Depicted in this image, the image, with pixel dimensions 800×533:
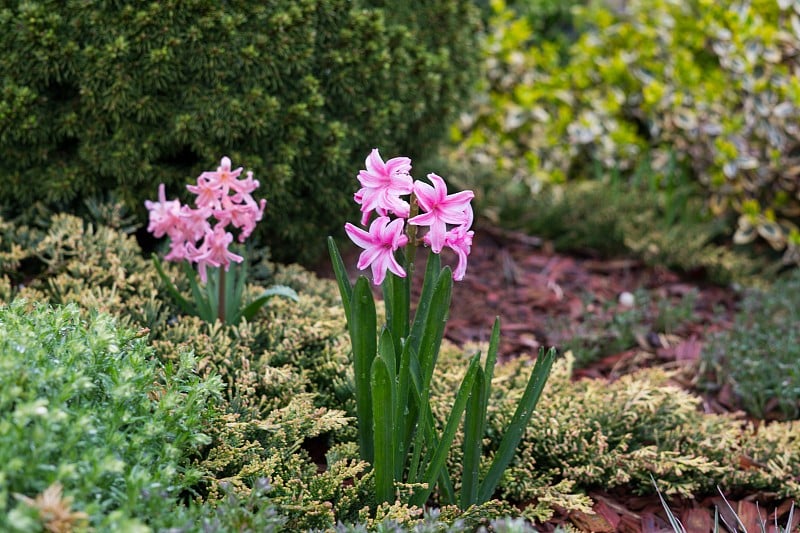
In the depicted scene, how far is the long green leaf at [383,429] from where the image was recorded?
1795 mm

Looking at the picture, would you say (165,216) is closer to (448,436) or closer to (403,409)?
(403,409)

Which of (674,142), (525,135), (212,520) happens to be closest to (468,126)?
(525,135)

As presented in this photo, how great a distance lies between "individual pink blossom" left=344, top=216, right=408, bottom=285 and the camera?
177 centimetres

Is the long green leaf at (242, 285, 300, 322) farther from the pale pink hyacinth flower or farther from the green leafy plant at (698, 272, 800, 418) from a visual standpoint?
the green leafy plant at (698, 272, 800, 418)

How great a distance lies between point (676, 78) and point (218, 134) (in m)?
2.93

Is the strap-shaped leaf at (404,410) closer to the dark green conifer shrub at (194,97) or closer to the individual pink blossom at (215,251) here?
the individual pink blossom at (215,251)

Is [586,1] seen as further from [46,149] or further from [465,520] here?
[465,520]

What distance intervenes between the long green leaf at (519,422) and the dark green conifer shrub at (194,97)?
1.44 m

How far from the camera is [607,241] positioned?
4.35 m

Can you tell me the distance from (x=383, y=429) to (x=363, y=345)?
208 millimetres

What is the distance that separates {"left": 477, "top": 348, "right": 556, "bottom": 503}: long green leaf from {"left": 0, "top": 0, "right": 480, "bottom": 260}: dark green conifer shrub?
1.44 meters

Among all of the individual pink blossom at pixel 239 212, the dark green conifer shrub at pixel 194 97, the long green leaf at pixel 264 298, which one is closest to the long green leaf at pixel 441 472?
the long green leaf at pixel 264 298

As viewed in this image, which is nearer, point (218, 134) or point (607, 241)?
point (218, 134)

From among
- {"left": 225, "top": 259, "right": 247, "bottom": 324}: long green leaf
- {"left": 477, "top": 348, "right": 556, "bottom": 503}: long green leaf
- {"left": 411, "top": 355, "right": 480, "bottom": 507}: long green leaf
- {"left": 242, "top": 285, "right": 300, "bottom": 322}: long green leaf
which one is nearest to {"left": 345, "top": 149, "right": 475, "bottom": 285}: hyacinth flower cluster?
{"left": 411, "top": 355, "right": 480, "bottom": 507}: long green leaf
